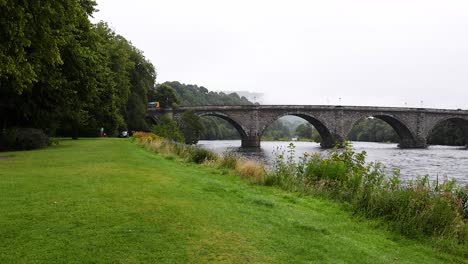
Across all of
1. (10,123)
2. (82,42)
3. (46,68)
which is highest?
(82,42)

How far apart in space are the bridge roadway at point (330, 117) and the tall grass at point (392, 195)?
5483cm

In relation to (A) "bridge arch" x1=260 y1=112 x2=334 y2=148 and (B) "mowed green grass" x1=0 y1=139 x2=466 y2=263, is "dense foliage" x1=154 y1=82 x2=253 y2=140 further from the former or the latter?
(B) "mowed green grass" x1=0 y1=139 x2=466 y2=263

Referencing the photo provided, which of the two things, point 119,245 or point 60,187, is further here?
point 60,187

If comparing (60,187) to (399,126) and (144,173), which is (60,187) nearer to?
(144,173)

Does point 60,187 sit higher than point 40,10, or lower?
lower

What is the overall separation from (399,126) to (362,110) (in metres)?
9.71

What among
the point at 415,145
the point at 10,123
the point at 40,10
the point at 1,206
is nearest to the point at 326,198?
the point at 1,206

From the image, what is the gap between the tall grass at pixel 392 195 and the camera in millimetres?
8023

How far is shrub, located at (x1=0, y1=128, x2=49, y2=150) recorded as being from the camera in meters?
22.0

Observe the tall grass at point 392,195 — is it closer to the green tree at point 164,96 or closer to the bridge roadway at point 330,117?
the bridge roadway at point 330,117

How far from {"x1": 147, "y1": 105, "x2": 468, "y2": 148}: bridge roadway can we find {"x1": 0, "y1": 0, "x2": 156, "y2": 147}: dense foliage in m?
29.9

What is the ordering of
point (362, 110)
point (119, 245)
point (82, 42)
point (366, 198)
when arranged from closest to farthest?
point (119, 245) < point (366, 198) < point (82, 42) < point (362, 110)

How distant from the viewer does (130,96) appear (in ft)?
173

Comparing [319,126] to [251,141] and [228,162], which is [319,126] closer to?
[251,141]
